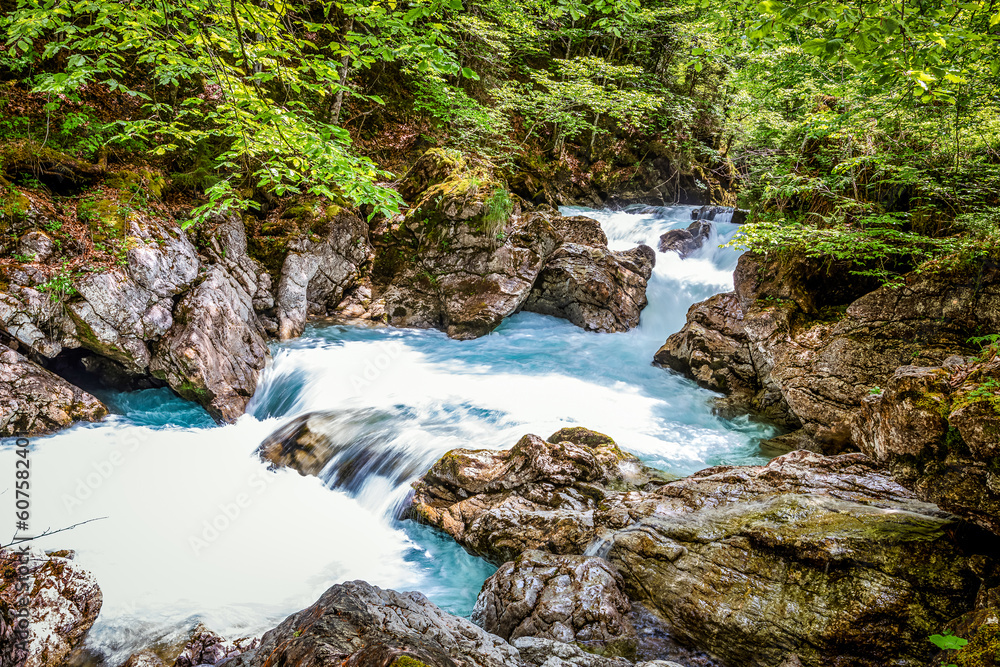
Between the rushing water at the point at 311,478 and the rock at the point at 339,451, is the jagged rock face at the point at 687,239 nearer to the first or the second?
the rushing water at the point at 311,478

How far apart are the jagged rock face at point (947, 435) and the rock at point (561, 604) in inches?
89.8

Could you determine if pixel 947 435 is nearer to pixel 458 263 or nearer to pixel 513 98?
pixel 458 263

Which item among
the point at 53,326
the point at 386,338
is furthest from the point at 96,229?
the point at 386,338

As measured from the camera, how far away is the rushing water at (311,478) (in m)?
4.32

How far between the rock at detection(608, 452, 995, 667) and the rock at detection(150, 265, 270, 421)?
6.18m

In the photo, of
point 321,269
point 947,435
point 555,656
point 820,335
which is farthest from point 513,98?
point 555,656

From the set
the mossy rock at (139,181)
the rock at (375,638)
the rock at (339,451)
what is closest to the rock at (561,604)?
the rock at (375,638)

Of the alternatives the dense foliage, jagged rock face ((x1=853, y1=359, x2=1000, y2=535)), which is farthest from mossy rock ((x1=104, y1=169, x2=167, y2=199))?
jagged rock face ((x1=853, y1=359, x2=1000, y2=535))

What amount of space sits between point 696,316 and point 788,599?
6.75 m

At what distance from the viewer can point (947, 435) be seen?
2906 millimetres

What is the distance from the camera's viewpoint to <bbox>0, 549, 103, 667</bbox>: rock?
3162mm

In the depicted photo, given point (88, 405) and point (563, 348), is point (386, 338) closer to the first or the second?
point (563, 348)

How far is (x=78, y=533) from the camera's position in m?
4.58

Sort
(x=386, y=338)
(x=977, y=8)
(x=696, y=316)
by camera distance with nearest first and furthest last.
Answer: (x=977, y=8), (x=696, y=316), (x=386, y=338)
